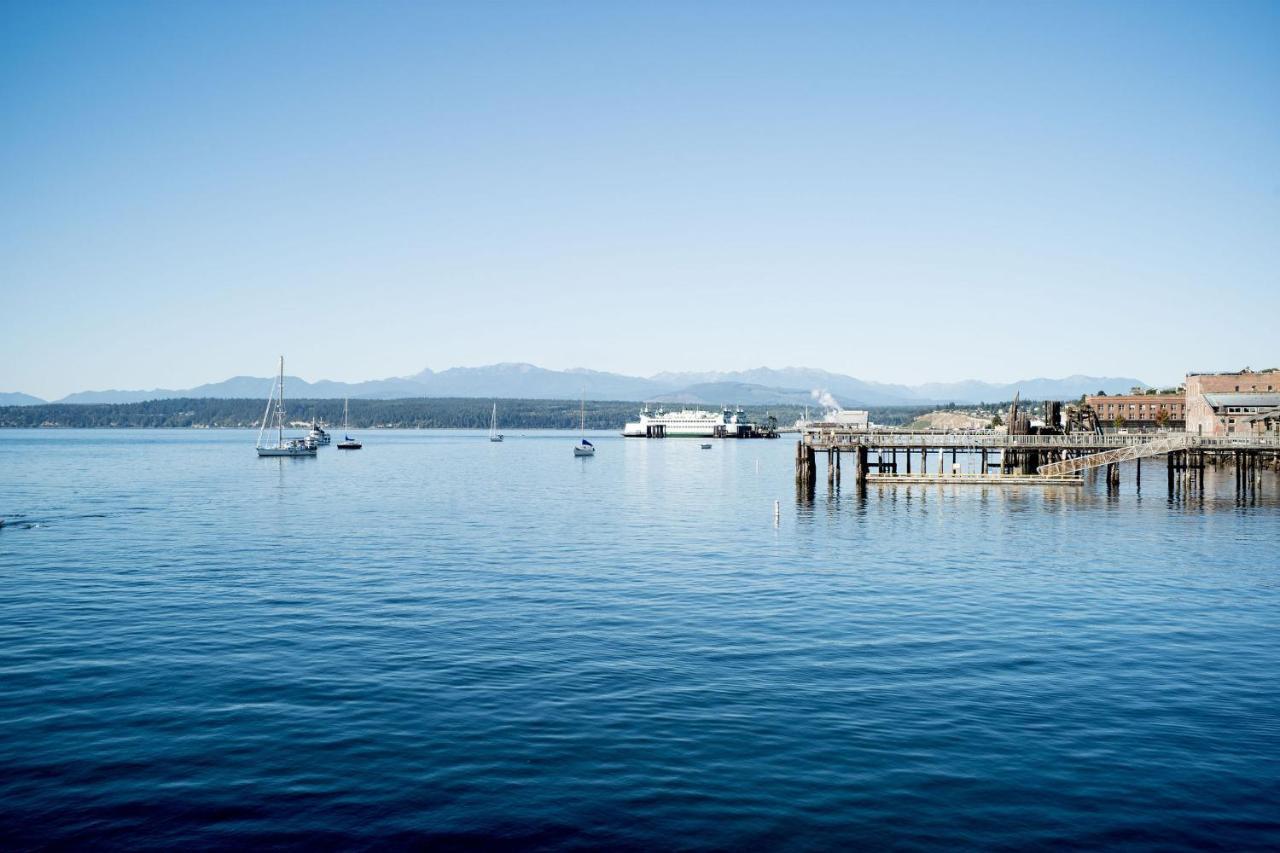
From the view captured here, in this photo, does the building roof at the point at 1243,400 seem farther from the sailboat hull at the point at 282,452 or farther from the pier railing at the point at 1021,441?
the sailboat hull at the point at 282,452

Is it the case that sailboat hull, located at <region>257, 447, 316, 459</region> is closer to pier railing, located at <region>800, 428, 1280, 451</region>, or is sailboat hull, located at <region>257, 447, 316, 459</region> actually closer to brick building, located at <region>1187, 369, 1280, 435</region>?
pier railing, located at <region>800, 428, 1280, 451</region>

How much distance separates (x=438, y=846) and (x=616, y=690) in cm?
963

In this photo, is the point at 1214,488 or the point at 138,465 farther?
the point at 138,465

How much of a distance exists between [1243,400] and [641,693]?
159 meters

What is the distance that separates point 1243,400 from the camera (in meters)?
153

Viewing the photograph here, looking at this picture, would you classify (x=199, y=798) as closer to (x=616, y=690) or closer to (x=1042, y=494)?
(x=616, y=690)

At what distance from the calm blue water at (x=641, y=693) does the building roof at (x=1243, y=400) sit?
10807cm

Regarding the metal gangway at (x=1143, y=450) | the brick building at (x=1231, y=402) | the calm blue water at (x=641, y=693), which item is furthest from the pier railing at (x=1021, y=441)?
the brick building at (x=1231, y=402)

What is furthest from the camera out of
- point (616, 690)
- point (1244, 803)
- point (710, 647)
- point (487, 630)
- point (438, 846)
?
point (487, 630)

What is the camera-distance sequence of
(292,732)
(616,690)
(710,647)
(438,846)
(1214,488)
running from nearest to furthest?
(438,846)
(292,732)
(616,690)
(710,647)
(1214,488)

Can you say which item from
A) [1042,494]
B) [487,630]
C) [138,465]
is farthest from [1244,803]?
[138,465]

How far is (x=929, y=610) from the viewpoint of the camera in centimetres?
3769

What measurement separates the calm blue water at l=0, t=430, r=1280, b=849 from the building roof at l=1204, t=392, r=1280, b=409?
355ft

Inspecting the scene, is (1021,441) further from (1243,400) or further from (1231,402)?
(1243,400)
